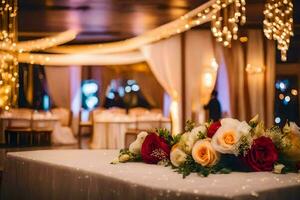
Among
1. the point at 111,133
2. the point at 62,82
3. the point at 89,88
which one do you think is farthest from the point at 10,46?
the point at 89,88

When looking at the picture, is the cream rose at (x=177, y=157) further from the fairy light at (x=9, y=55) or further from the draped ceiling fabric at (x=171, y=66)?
the draped ceiling fabric at (x=171, y=66)

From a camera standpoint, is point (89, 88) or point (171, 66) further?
point (89, 88)

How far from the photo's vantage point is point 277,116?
1148 cm

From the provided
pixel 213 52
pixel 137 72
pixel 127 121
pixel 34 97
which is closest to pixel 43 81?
pixel 34 97

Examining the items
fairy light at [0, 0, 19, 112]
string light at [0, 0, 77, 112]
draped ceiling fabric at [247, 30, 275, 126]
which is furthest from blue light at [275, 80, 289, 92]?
fairy light at [0, 0, 19, 112]

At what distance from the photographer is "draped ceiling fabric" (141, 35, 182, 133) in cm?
1064

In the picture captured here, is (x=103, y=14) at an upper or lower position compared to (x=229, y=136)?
upper

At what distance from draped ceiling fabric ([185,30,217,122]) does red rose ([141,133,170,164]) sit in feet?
28.3

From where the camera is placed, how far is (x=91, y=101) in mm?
16594

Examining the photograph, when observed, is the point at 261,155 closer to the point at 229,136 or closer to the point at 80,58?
the point at 229,136

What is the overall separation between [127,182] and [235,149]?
1.43ft

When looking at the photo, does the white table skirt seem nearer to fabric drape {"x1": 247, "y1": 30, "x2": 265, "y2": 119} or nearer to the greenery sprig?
fabric drape {"x1": 247, "y1": 30, "x2": 265, "y2": 119}

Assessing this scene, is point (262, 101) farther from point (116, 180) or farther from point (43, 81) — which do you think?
point (116, 180)

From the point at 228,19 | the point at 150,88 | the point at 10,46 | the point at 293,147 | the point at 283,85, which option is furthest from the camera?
the point at 150,88
